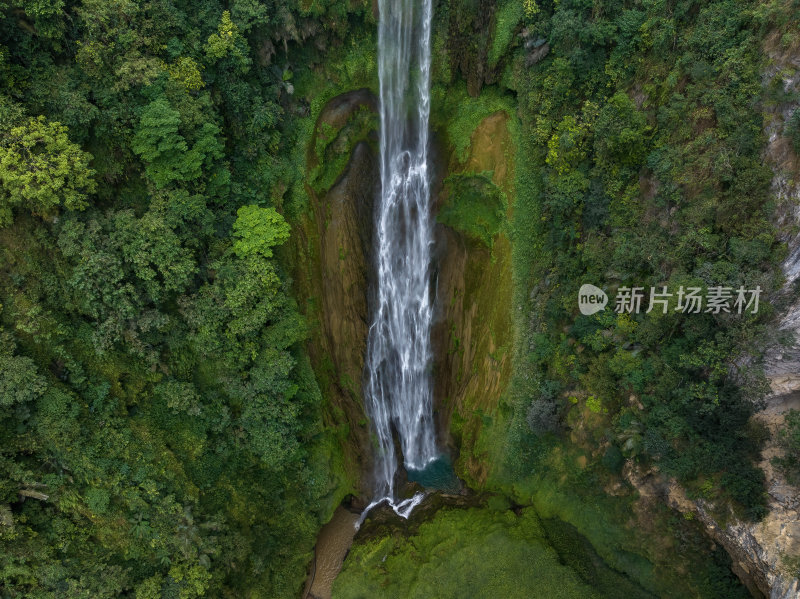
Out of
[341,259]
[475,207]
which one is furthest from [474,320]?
[341,259]

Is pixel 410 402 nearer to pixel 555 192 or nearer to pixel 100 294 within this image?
pixel 555 192

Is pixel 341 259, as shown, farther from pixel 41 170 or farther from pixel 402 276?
pixel 41 170

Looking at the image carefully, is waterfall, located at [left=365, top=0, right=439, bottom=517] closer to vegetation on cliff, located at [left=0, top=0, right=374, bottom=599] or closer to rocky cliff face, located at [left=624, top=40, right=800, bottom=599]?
vegetation on cliff, located at [left=0, top=0, right=374, bottom=599]

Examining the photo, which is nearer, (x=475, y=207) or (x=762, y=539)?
(x=762, y=539)

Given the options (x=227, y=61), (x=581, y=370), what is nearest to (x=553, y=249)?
(x=581, y=370)

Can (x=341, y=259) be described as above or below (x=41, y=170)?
below

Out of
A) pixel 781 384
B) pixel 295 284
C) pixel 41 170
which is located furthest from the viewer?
pixel 295 284

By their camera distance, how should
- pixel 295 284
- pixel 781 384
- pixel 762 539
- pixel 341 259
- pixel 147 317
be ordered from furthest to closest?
pixel 341 259, pixel 295 284, pixel 147 317, pixel 762 539, pixel 781 384
